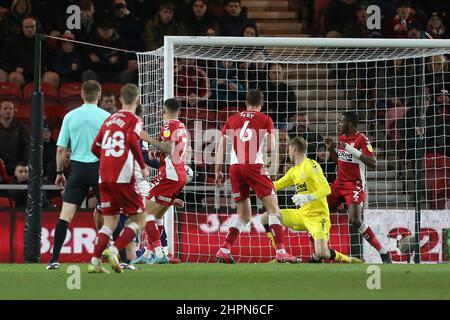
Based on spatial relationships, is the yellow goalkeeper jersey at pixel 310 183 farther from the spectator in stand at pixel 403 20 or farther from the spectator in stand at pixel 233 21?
the spectator in stand at pixel 403 20

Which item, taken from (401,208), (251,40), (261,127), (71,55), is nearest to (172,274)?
(261,127)

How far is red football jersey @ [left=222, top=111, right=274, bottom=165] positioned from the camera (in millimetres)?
12727

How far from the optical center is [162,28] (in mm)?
18953

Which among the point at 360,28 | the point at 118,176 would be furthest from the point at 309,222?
the point at 360,28

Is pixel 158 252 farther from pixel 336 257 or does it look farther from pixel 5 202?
pixel 5 202

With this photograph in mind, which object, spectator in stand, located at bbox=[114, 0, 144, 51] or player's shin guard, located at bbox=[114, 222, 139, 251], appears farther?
spectator in stand, located at bbox=[114, 0, 144, 51]

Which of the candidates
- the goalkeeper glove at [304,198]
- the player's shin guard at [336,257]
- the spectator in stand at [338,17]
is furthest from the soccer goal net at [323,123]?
the spectator in stand at [338,17]

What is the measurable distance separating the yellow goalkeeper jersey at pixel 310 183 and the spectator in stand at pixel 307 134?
2395 mm

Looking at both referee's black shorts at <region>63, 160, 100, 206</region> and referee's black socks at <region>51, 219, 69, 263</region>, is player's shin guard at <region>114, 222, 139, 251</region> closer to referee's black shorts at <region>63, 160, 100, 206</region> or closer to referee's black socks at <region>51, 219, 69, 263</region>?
referee's black shorts at <region>63, 160, 100, 206</region>

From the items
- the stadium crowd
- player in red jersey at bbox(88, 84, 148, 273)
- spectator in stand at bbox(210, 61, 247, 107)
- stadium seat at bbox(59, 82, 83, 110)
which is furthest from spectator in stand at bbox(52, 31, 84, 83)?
player in red jersey at bbox(88, 84, 148, 273)

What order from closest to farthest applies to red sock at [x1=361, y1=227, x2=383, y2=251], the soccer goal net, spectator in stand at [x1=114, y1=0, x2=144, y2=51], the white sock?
the white sock
red sock at [x1=361, y1=227, x2=383, y2=251]
the soccer goal net
spectator in stand at [x1=114, y1=0, x2=144, y2=51]

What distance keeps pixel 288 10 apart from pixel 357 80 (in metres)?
5.17

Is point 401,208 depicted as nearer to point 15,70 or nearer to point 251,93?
point 251,93

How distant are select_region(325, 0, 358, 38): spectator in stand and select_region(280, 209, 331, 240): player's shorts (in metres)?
6.81
